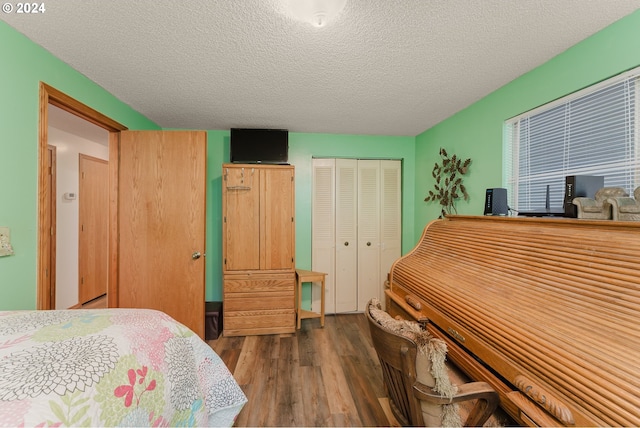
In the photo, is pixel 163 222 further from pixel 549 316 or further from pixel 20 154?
pixel 549 316

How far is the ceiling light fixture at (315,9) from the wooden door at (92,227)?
375cm

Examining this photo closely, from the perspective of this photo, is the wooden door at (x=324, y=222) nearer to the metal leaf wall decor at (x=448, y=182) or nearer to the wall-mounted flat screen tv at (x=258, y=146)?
the wall-mounted flat screen tv at (x=258, y=146)

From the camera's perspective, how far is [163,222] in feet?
8.14

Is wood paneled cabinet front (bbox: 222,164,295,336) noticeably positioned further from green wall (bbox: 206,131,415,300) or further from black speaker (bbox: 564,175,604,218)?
black speaker (bbox: 564,175,604,218)

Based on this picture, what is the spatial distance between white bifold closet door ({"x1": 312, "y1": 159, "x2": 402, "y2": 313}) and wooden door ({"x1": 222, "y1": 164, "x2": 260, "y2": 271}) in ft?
2.75

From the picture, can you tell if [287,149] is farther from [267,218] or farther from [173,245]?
[173,245]

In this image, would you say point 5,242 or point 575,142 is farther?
point 575,142

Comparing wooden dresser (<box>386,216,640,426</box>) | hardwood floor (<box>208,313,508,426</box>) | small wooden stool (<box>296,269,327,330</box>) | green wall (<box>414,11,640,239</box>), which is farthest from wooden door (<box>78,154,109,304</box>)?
green wall (<box>414,11,640,239</box>)

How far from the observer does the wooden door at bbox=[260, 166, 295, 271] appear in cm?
288

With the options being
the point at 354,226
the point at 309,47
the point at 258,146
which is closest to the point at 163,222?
the point at 258,146

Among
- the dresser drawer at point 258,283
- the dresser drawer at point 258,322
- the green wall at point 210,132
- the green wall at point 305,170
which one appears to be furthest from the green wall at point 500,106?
the dresser drawer at point 258,322

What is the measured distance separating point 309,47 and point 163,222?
6.91 feet

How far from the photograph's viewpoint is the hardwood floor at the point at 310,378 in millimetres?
1674

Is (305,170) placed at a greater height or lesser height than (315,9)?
lesser
